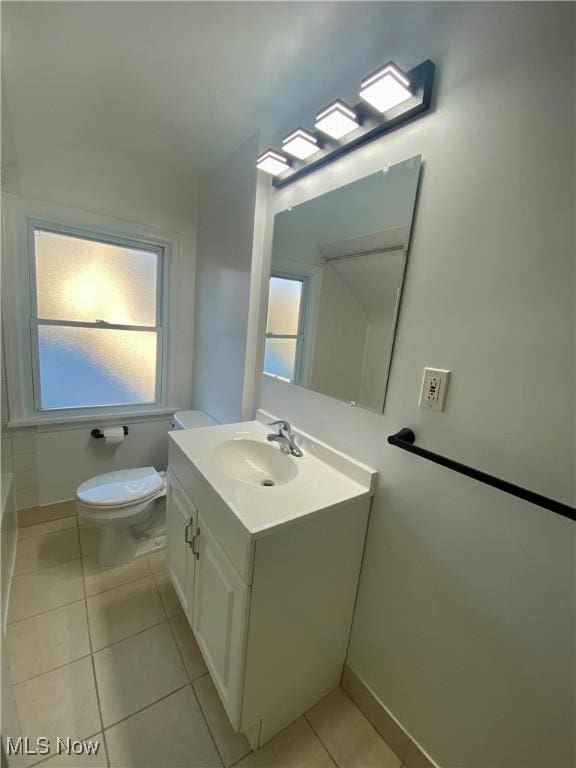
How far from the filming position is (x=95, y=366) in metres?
2.14

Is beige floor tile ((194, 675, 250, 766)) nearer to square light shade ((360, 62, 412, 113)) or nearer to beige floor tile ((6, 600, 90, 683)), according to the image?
beige floor tile ((6, 600, 90, 683))

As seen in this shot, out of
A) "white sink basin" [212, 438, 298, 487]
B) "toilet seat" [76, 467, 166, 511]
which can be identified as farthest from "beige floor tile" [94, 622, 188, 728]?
"white sink basin" [212, 438, 298, 487]

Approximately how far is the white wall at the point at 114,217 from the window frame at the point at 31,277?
43mm

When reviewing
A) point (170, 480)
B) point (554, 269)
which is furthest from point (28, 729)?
point (554, 269)

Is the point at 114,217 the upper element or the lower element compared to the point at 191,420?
upper

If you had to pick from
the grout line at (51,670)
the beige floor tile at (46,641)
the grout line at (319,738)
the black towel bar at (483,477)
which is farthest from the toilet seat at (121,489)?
the black towel bar at (483,477)

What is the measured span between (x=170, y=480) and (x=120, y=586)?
0.70 metres

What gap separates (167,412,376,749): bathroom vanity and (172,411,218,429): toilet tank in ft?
2.55

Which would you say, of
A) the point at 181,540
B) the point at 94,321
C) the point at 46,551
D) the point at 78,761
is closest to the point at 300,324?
the point at 181,540

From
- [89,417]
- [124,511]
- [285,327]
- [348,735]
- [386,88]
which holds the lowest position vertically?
[348,735]

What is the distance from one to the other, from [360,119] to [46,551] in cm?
262

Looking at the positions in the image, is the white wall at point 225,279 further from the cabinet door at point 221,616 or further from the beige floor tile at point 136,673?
the beige floor tile at point 136,673

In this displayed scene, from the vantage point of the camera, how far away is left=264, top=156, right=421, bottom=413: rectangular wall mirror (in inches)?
39.8

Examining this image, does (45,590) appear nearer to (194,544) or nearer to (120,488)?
(120,488)
